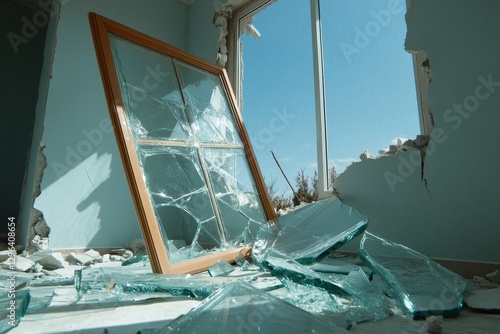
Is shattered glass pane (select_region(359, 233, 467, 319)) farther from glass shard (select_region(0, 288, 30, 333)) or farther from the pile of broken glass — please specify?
glass shard (select_region(0, 288, 30, 333))

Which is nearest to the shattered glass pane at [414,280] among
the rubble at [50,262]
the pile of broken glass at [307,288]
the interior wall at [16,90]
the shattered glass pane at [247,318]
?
the pile of broken glass at [307,288]

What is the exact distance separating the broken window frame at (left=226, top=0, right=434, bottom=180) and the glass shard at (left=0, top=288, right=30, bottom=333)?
1931 millimetres

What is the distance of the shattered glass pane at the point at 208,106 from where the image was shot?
7.80ft

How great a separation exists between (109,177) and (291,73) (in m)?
2.05

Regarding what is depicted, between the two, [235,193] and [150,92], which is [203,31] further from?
[235,193]

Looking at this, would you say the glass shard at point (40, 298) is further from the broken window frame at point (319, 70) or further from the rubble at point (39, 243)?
the broken window frame at point (319, 70)

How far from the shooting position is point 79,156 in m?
2.69

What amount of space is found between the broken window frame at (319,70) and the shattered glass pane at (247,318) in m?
1.60

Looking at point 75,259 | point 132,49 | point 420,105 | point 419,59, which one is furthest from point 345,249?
point 132,49

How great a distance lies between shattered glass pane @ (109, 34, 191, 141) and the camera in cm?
199

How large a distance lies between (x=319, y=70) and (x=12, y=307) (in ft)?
8.04

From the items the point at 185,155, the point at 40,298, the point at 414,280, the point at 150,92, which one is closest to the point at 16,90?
the point at 150,92

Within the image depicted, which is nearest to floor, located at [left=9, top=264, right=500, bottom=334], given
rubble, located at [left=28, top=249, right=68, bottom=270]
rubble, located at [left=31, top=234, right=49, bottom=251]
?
rubble, located at [left=28, top=249, right=68, bottom=270]

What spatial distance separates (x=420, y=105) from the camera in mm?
1930
